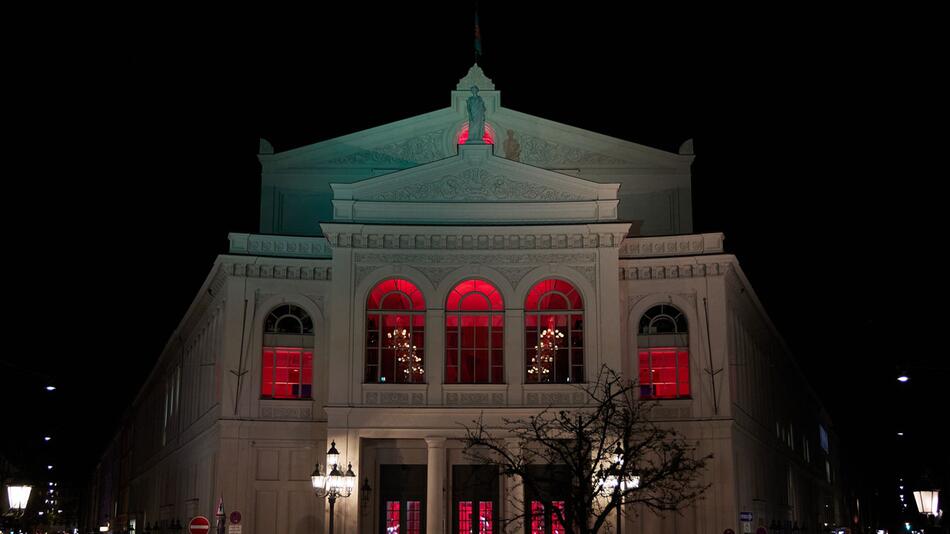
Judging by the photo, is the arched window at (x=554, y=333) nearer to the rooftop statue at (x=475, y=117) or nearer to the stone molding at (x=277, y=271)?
the rooftop statue at (x=475, y=117)

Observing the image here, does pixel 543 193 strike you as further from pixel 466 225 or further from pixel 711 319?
pixel 711 319

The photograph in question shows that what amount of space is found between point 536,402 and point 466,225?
666 centimetres

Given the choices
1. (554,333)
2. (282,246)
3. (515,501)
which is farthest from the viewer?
(282,246)

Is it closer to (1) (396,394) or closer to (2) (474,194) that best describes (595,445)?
(1) (396,394)

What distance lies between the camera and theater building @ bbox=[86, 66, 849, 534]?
42250mm

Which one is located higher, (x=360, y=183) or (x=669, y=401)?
(x=360, y=183)

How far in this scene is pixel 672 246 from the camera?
1772 inches

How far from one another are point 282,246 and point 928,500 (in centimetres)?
2654

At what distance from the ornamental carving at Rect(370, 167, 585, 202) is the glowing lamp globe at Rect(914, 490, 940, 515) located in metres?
20.4

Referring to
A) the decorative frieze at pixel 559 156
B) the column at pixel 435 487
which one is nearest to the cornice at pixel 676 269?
the decorative frieze at pixel 559 156

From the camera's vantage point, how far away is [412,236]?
43438 mm

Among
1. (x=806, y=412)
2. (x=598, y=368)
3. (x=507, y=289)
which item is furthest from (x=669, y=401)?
(x=806, y=412)

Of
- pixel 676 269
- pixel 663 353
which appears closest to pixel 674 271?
pixel 676 269

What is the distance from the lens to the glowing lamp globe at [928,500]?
1009 inches
